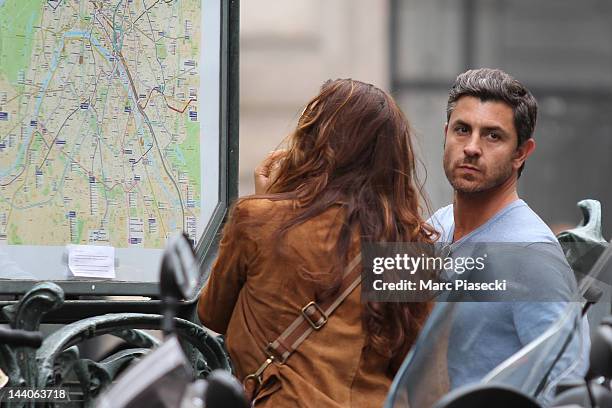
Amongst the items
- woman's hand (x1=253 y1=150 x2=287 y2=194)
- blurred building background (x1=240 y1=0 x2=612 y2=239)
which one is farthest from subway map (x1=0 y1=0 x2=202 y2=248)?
blurred building background (x1=240 y1=0 x2=612 y2=239)

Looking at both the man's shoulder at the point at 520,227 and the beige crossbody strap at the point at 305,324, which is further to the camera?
the man's shoulder at the point at 520,227

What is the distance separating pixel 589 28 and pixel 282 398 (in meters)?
8.19

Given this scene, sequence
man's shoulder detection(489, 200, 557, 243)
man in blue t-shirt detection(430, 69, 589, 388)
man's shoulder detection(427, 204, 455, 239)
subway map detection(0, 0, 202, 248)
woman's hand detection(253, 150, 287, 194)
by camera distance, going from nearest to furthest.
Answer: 1. man's shoulder detection(489, 200, 557, 243)
2. man in blue t-shirt detection(430, 69, 589, 388)
3. woman's hand detection(253, 150, 287, 194)
4. man's shoulder detection(427, 204, 455, 239)
5. subway map detection(0, 0, 202, 248)

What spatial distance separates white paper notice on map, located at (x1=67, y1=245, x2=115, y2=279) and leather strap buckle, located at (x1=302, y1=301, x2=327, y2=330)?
4.26 feet

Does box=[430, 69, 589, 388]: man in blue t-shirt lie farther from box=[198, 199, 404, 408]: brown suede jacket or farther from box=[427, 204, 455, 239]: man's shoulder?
box=[198, 199, 404, 408]: brown suede jacket

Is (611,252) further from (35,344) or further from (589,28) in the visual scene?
(589,28)

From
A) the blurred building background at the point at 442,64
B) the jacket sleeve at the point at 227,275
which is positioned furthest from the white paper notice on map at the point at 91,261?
the blurred building background at the point at 442,64

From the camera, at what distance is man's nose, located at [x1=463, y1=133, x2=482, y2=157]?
4004 mm

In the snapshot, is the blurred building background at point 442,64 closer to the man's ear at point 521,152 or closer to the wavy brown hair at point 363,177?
the man's ear at point 521,152

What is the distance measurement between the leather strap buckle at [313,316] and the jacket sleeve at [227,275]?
211mm

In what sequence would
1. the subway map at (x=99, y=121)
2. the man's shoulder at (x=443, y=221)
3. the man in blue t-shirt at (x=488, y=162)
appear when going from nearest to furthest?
the man in blue t-shirt at (x=488, y=162), the man's shoulder at (x=443, y=221), the subway map at (x=99, y=121)

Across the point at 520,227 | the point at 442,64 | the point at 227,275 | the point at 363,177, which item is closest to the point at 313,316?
the point at 227,275

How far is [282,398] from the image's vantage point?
358 centimetres

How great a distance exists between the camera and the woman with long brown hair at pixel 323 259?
11.8ft
